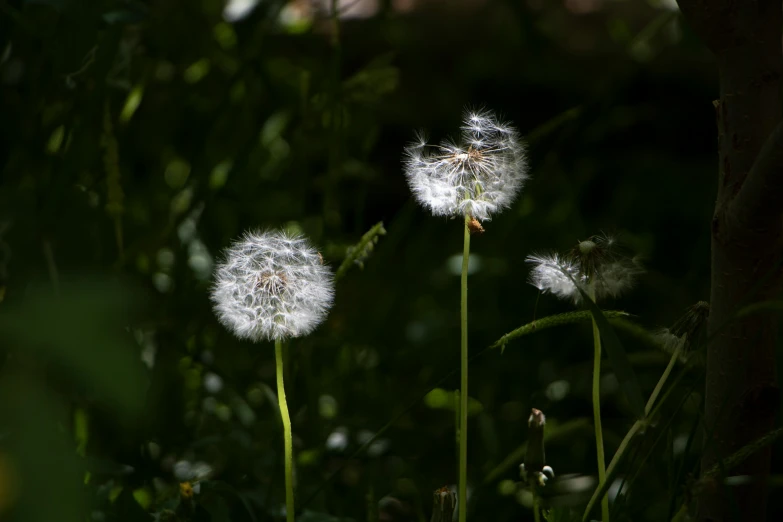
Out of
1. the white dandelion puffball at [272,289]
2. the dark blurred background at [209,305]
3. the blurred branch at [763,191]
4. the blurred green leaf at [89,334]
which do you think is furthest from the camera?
the dark blurred background at [209,305]

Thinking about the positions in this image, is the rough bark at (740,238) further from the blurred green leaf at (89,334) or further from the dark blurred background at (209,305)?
the blurred green leaf at (89,334)

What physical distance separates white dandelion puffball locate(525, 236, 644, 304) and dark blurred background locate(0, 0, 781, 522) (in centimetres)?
4

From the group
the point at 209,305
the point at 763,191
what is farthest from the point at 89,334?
the point at 209,305

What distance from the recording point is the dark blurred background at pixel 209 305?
1.03 meters

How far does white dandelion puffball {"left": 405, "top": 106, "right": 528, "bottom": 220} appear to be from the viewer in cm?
84

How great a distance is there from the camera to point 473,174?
33.8 inches

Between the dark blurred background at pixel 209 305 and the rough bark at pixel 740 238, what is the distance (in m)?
0.06

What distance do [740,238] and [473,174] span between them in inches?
10.0

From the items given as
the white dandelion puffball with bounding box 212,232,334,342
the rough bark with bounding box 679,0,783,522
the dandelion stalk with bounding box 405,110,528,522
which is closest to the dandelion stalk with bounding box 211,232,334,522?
the white dandelion puffball with bounding box 212,232,334,342

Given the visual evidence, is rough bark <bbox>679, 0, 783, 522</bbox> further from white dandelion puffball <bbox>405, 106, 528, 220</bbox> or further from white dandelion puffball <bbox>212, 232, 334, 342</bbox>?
white dandelion puffball <bbox>212, 232, 334, 342</bbox>

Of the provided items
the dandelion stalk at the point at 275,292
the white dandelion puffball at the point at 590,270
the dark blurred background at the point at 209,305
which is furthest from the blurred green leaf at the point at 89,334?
the white dandelion puffball at the point at 590,270

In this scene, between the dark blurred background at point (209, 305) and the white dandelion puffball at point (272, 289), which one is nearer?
the white dandelion puffball at point (272, 289)

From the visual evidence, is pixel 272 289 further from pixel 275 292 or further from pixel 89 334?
pixel 89 334

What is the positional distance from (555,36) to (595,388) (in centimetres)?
308
